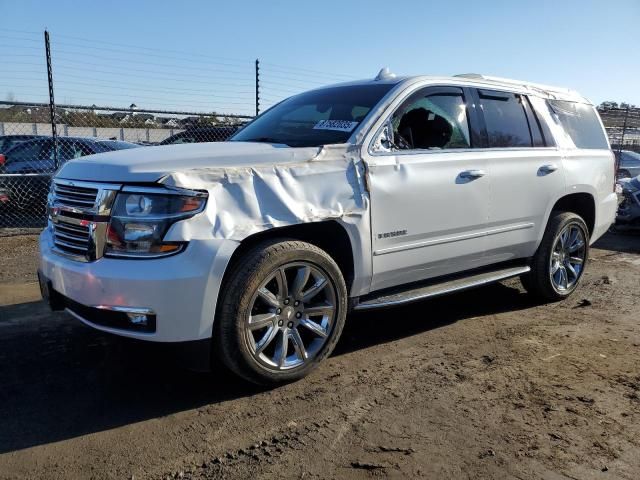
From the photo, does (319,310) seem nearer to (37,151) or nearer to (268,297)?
(268,297)

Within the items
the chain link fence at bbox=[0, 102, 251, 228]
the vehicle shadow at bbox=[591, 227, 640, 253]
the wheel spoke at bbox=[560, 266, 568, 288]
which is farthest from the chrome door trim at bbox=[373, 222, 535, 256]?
the chain link fence at bbox=[0, 102, 251, 228]

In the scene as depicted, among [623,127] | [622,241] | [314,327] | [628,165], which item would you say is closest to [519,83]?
[314,327]

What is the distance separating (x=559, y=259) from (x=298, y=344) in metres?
3.14

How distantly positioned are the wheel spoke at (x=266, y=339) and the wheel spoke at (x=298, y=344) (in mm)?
127

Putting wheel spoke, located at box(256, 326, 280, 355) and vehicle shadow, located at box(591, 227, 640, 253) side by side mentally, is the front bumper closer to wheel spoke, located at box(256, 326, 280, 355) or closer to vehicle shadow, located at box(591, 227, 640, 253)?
wheel spoke, located at box(256, 326, 280, 355)

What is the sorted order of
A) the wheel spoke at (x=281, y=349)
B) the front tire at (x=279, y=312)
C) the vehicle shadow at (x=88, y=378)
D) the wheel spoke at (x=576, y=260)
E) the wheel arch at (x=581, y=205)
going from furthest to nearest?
the wheel spoke at (x=576, y=260)
the wheel arch at (x=581, y=205)
the wheel spoke at (x=281, y=349)
the front tire at (x=279, y=312)
the vehicle shadow at (x=88, y=378)

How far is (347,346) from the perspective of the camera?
4.25 meters

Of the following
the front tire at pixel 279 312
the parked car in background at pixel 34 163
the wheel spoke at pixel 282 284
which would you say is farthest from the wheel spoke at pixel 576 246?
the parked car in background at pixel 34 163

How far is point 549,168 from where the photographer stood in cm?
506

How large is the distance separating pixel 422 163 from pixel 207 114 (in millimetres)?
6472

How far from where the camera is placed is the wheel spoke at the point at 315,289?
139 inches

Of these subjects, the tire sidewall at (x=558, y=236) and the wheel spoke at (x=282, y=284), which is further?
the tire sidewall at (x=558, y=236)

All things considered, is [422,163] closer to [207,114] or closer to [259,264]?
[259,264]

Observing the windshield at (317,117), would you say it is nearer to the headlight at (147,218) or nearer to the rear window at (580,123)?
the headlight at (147,218)
